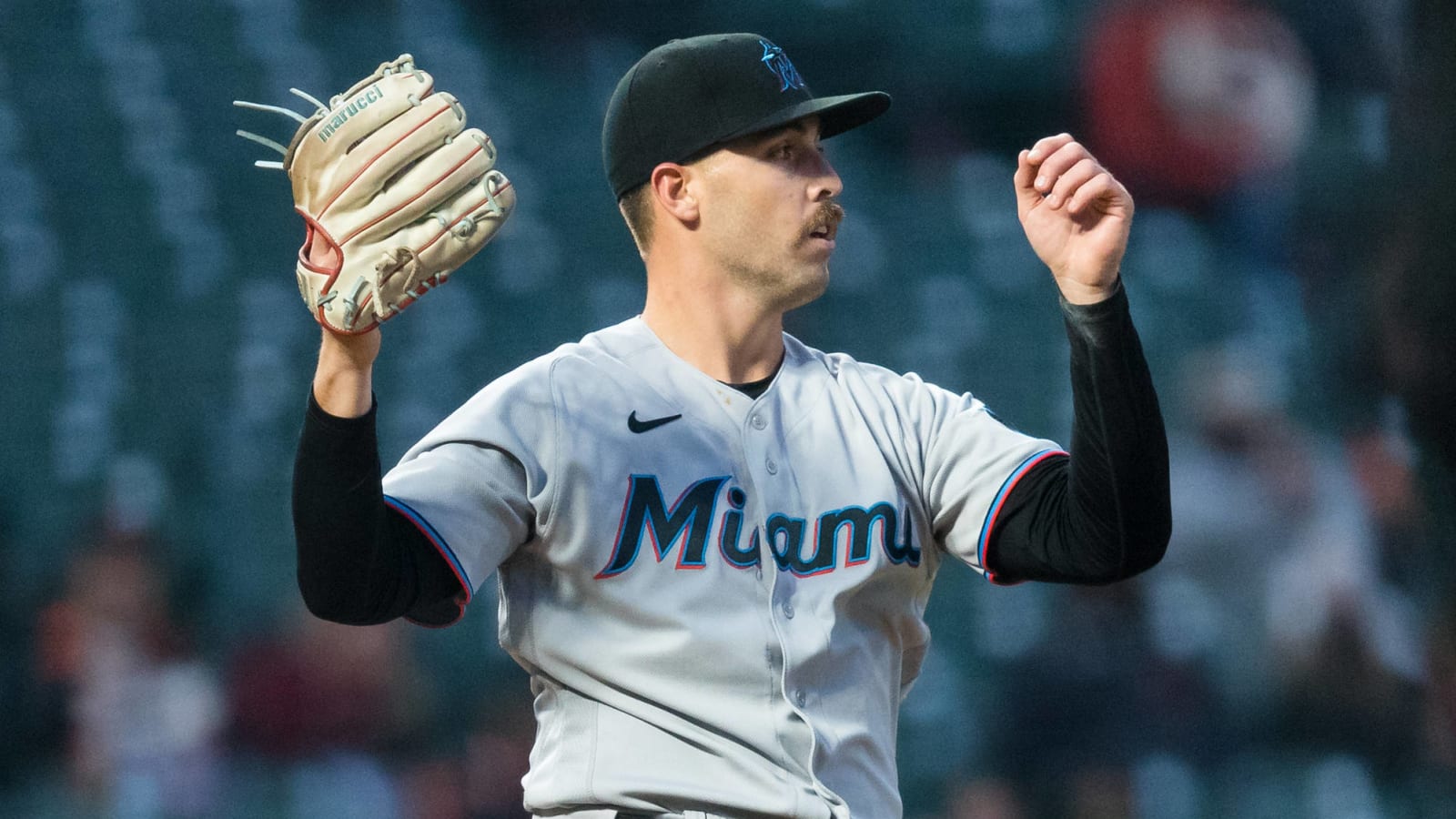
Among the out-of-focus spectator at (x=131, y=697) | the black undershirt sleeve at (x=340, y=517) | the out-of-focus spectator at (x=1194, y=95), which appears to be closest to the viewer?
the black undershirt sleeve at (x=340, y=517)

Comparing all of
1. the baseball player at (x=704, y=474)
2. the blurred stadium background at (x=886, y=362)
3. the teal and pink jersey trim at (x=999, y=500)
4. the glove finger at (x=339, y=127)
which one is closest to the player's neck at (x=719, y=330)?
the baseball player at (x=704, y=474)

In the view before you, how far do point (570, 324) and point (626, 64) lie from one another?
2.36 feet

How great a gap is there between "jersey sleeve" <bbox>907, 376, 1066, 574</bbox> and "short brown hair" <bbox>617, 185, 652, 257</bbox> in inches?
15.8

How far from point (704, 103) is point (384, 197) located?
0.49 meters

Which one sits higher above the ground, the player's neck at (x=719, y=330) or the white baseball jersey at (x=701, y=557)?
the player's neck at (x=719, y=330)

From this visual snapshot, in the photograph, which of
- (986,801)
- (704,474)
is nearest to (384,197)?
(704,474)

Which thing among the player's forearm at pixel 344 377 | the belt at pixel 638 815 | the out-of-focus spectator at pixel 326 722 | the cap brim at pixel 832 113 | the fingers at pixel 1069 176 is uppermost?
the cap brim at pixel 832 113

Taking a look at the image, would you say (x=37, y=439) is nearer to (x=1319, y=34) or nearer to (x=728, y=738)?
(x=728, y=738)

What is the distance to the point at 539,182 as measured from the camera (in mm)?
4398

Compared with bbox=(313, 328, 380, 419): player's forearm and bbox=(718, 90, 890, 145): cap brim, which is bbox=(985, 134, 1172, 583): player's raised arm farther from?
bbox=(313, 328, 380, 419): player's forearm

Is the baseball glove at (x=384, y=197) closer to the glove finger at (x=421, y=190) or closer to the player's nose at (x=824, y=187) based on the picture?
the glove finger at (x=421, y=190)

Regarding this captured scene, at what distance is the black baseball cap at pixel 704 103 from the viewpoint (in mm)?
1971

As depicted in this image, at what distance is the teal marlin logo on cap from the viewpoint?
200 cm

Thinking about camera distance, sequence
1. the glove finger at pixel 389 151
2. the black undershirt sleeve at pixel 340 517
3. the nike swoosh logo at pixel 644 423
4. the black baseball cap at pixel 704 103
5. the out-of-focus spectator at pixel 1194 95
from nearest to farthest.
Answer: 1. the black undershirt sleeve at pixel 340 517
2. the glove finger at pixel 389 151
3. the nike swoosh logo at pixel 644 423
4. the black baseball cap at pixel 704 103
5. the out-of-focus spectator at pixel 1194 95
